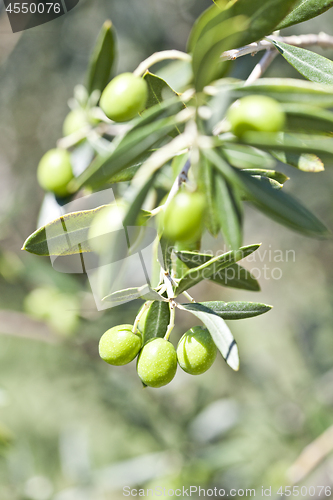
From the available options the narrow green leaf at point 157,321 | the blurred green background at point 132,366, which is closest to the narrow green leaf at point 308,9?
the narrow green leaf at point 157,321

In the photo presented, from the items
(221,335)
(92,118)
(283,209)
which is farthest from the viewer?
(92,118)

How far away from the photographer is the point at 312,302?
4043 mm

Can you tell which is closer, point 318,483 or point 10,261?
point 10,261

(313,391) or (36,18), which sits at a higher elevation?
(36,18)

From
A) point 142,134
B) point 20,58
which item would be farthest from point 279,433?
point 20,58

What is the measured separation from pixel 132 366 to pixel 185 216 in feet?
11.8

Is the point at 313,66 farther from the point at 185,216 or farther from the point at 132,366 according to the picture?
the point at 132,366

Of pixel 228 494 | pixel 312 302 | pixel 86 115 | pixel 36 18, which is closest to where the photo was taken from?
pixel 86 115

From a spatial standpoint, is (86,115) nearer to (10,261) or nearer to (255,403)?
(10,261)

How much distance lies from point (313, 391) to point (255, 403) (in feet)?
1.98

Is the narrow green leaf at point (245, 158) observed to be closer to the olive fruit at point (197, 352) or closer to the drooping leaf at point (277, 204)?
the drooping leaf at point (277, 204)

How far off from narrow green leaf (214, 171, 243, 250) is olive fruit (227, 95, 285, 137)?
120 millimetres

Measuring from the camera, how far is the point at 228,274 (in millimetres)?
887

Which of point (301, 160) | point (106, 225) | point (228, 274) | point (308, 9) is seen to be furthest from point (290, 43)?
point (106, 225)
